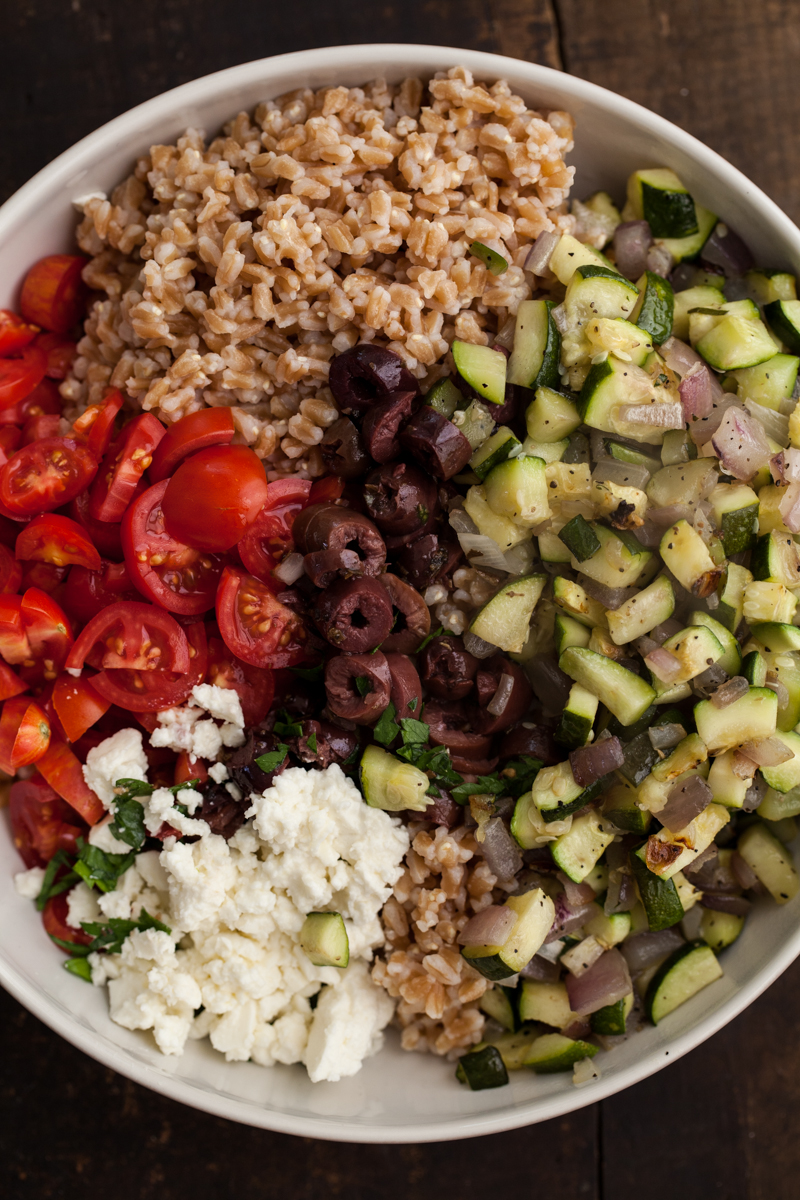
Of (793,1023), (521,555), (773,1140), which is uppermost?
(521,555)

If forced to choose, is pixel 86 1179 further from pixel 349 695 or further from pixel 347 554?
pixel 347 554

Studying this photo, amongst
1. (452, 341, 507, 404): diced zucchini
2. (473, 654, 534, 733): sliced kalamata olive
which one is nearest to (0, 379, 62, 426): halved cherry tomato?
(452, 341, 507, 404): diced zucchini

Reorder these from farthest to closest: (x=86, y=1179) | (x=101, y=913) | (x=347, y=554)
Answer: (x=86, y=1179) < (x=101, y=913) < (x=347, y=554)

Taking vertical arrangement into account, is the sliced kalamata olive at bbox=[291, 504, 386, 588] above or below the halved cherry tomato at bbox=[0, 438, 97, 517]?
below

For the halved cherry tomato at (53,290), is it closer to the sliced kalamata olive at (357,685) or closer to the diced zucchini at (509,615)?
the sliced kalamata olive at (357,685)

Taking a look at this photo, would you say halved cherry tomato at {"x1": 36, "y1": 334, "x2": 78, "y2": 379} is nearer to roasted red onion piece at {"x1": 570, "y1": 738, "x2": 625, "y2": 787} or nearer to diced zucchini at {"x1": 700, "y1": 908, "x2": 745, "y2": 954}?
roasted red onion piece at {"x1": 570, "y1": 738, "x2": 625, "y2": 787}

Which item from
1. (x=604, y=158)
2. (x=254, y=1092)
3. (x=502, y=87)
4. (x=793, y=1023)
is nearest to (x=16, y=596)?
(x=254, y=1092)

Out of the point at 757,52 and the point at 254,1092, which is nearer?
the point at 254,1092
